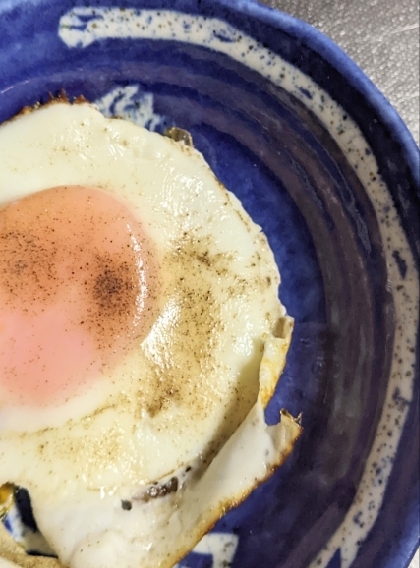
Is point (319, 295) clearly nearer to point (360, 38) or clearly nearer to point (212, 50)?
point (212, 50)

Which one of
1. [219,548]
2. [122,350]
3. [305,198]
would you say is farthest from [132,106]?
[219,548]

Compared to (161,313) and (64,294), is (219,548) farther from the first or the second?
(64,294)

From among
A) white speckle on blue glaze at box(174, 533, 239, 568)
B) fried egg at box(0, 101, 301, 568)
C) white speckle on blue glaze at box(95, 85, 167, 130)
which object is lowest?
white speckle on blue glaze at box(174, 533, 239, 568)

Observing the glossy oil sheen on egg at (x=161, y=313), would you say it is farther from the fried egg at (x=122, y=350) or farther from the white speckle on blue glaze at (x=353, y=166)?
the white speckle on blue glaze at (x=353, y=166)

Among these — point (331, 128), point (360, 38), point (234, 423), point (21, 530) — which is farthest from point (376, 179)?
point (21, 530)

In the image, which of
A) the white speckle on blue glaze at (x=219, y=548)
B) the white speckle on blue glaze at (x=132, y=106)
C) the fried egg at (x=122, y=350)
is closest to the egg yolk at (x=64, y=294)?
the fried egg at (x=122, y=350)

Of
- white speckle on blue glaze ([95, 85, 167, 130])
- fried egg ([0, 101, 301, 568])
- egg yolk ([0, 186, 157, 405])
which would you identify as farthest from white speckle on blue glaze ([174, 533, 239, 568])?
white speckle on blue glaze ([95, 85, 167, 130])

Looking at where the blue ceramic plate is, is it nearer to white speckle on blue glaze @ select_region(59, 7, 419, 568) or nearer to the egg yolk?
white speckle on blue glaze @ select_region(59, 7, 419, 568)
